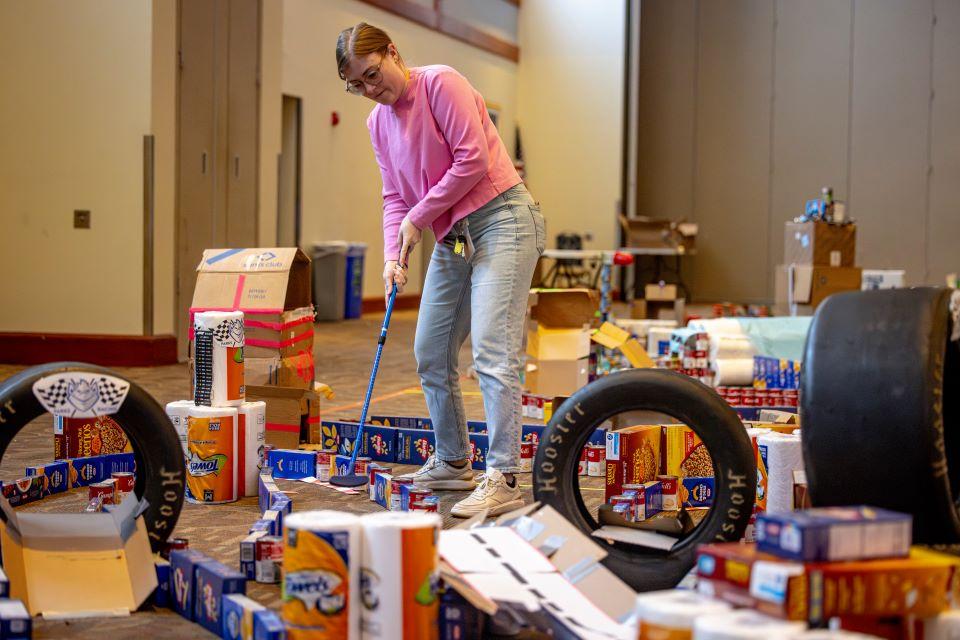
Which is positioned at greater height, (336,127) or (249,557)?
(336,127)

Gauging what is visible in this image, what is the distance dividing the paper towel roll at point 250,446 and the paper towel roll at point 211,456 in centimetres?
3

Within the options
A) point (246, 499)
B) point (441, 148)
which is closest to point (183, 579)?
point (246, 499)

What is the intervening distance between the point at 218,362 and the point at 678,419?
5.52ft

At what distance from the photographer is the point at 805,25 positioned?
14.8 metres

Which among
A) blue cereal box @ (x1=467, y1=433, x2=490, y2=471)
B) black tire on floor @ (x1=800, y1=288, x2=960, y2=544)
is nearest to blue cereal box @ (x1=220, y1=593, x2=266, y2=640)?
black tire on floor @ (x1=800, y1=288, x2=960, y2=544)

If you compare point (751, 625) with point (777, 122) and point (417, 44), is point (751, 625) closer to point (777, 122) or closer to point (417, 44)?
point (417, 44)

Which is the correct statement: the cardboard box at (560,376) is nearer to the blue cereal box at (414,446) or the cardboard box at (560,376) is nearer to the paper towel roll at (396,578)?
the blue cereal box at (414,446)

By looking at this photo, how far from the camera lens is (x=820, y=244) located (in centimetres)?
887

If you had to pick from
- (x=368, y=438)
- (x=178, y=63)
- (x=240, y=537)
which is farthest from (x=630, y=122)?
(x=240, y=537)

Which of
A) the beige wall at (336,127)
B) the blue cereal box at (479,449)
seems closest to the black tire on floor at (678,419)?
the blue cereal box at (479,449)

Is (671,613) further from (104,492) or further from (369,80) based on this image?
(369,80)

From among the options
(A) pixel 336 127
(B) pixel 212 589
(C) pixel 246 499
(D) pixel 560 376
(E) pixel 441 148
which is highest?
(A) pixel 336 127

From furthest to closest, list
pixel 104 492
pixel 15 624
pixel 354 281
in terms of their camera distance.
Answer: pixel 354 281
pixel 104 492
pixel 15 624

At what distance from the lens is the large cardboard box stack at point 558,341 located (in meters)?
5.85
